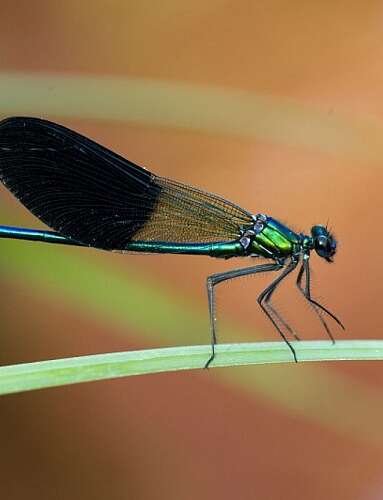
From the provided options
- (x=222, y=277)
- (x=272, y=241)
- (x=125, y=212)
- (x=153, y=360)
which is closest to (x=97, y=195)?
→ (x=125, y=212)

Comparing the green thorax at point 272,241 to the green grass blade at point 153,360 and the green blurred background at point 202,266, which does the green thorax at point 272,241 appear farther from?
the green grass blade at point 153,360

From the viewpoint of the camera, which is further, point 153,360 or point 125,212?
point 125,212

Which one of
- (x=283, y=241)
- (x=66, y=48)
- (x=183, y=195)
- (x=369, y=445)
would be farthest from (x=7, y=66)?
(x=369, y=445)

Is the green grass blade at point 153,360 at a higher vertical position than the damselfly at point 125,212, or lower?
lower

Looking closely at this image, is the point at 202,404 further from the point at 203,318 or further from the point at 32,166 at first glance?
the point at 32,166

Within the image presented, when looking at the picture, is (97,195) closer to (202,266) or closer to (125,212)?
(125,212)

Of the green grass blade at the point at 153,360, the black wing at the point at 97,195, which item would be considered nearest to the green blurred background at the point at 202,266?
the black wing at the point at 97,195

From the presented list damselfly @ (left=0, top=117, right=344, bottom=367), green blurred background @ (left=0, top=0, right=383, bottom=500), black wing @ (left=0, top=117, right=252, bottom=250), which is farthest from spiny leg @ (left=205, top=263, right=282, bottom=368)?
green blurred background @ (left=0, top=0, right=383, bottom=500)
